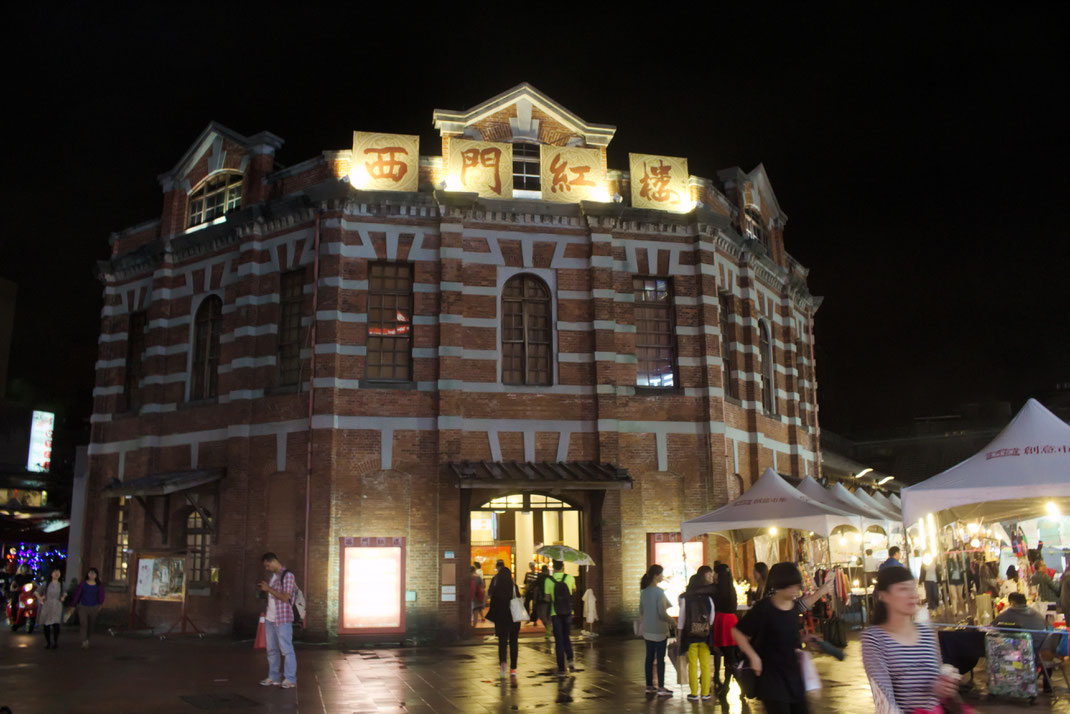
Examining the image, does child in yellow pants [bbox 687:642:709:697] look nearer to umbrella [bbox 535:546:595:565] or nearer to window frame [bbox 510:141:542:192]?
umbrella [bbox 535:546:595:565]

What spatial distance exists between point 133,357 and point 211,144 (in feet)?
21.0

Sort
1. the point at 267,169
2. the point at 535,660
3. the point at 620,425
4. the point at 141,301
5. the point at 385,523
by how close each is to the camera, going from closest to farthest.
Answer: the point at 535,660 → the point at 385,523 → the point at 620,425 → the point at 267,169 → the point at 141,301

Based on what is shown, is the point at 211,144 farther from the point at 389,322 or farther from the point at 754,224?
the point at 754,224

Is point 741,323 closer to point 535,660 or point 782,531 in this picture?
point 782,531

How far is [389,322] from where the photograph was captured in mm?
21156

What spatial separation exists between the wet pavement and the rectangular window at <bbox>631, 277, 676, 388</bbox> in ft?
21.3

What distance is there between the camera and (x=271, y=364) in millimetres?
21547

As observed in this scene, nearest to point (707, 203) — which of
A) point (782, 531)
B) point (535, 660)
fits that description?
point (782, 531)

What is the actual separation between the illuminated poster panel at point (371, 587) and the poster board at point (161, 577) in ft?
13.9

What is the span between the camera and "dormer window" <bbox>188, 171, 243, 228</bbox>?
2381cm

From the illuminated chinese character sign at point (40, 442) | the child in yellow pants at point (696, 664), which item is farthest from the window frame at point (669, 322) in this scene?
the illuminated chinese character sign at point (40, 442)

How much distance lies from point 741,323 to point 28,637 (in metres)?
19.1

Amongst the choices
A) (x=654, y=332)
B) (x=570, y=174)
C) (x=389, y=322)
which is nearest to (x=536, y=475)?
(x=389, y=322)

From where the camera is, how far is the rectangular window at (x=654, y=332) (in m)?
22.3
